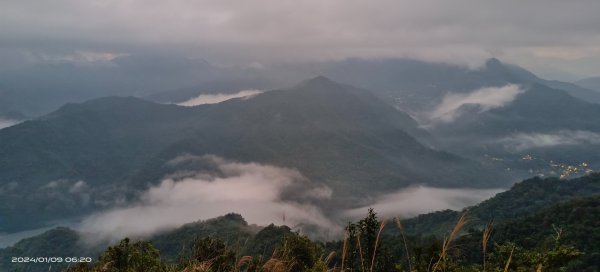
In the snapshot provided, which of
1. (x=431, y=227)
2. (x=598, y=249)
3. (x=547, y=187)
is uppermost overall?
(x=547, y=187)

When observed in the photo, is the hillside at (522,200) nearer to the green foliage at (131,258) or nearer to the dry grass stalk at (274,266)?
the green foliage at (131,258)

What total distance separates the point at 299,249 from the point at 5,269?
213 meters

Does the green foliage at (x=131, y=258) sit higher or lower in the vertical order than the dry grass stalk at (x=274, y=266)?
higher

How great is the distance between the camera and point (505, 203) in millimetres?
161375

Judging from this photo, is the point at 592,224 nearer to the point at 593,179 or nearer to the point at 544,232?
the point at 544,232

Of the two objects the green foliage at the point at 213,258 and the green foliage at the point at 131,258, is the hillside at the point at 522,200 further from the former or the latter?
→ the green foliage at the point at 131,258

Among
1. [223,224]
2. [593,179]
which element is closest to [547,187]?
[593,179]

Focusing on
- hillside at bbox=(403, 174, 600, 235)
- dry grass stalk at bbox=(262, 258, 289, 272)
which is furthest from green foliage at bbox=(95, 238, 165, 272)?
hillside at bbox=(403, 174, 600, 235)

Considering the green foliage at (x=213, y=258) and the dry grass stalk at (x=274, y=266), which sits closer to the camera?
the dry grass stalk at (x=274, y=266)

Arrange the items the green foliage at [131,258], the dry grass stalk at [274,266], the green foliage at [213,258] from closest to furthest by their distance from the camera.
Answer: the dry grass stalk at [274,266] → the green foliage at [213,258] → the green foliage at [131,258]

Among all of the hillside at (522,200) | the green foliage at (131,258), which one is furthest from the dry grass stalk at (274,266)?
the hillside at (522,200)

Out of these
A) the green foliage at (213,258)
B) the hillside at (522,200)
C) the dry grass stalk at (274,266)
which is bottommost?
the dry grass stalk at (274,266)

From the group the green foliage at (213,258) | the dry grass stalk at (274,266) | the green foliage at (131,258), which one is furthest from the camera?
the green foliage at (131,258)

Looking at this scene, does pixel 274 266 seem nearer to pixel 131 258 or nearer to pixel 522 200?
pixel 131 258
